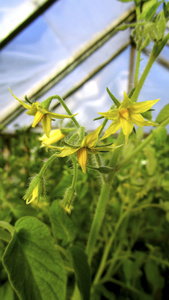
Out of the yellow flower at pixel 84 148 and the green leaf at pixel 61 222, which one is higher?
the yellow flower at pixel 84 148

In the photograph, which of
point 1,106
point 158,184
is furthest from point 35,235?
point 1,106

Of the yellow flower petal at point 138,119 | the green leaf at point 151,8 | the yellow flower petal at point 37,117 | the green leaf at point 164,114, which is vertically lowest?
the green leaf at point 164,114

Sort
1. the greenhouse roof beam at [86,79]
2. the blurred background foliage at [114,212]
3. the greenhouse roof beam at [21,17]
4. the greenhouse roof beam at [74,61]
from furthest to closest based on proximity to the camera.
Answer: the greenhouse roof beam at [86,79] → the greenhouse roof beam at [74,61] → the greenhouse roof beam at [21,17] → the blurred background foliage at [114,212]

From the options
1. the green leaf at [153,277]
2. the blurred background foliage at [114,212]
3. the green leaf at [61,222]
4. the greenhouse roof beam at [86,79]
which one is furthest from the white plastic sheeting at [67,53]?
the green leaf at [61,222]

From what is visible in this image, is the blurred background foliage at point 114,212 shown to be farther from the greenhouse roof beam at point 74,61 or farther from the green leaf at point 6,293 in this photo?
the greenhouse roof beam at point 74,61

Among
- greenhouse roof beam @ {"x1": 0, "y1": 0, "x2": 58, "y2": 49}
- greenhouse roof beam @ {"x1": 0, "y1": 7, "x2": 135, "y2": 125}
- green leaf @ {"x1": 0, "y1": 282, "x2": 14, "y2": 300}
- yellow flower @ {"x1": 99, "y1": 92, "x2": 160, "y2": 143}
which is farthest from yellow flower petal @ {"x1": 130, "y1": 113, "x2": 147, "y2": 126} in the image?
greenhouse roof beam @ {"x1": 0, "y1": 7, "x2": 135, "y2": 125}

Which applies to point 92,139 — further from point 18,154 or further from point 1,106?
point 1,106

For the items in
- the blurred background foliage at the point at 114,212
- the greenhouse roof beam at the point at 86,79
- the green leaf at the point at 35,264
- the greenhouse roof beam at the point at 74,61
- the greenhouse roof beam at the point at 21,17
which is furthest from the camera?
the greenhouse roof beam at the point at 86,79
